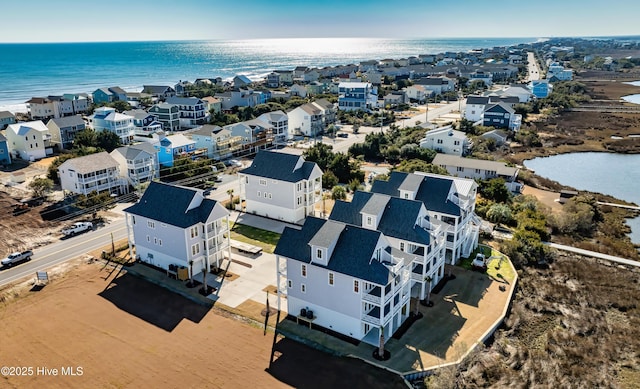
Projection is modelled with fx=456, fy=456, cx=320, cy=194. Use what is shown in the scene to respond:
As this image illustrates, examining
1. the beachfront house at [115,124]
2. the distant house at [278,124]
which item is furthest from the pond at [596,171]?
the beachfront house at [115,124]

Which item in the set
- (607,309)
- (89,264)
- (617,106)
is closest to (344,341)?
(607,309)

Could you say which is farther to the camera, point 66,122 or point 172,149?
point 66,122

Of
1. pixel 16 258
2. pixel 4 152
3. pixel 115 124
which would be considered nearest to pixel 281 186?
pixel 16 258

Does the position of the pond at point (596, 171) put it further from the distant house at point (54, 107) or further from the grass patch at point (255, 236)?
the distant house at point (54, 107)

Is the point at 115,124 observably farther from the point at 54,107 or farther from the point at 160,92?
the point at 160,92

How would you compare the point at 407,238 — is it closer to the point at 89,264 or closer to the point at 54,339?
the point at 54,339

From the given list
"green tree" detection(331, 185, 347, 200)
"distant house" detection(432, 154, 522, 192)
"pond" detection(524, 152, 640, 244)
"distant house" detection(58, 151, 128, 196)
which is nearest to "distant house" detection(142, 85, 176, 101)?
"distant house" detection(58, 151, 128, 196)
